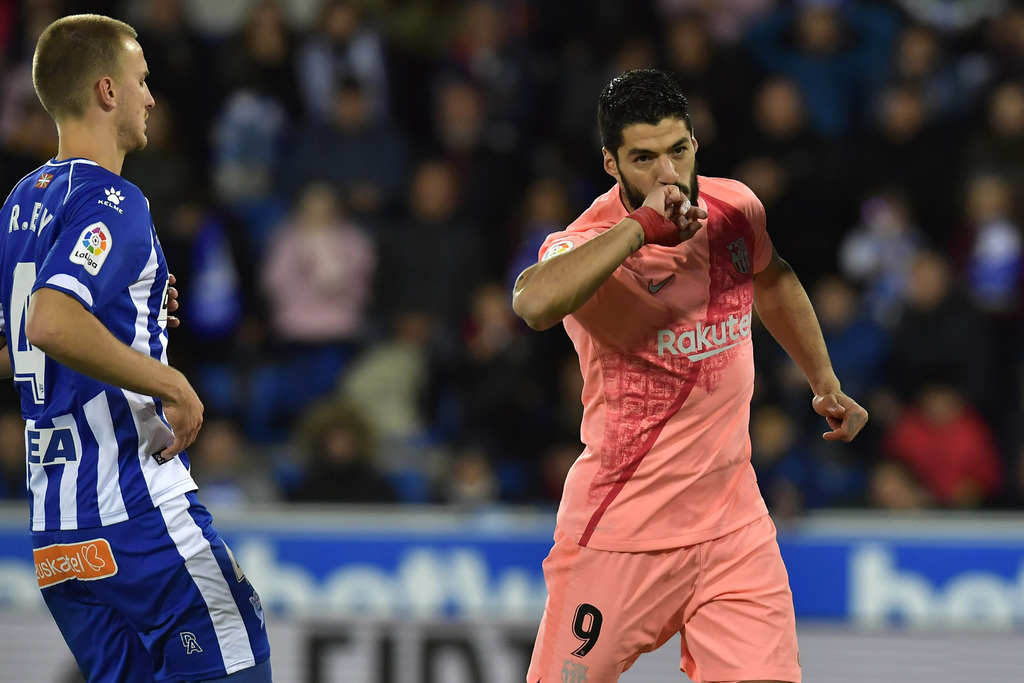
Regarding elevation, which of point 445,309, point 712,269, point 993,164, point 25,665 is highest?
point 993,164

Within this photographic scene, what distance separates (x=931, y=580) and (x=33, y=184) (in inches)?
218

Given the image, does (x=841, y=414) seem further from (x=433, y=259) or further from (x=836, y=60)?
(x=836, y=60)

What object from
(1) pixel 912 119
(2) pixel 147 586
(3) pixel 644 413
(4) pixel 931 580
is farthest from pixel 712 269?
(1) pixel 912 119

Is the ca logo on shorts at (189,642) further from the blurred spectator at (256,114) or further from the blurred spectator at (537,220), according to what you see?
the blurred spectator at (256,114)

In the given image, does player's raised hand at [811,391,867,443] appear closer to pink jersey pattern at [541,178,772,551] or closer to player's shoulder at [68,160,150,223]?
pink jersey pattern at [541,178,772,551]

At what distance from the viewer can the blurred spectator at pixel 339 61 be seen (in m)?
11.1

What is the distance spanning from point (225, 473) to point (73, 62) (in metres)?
6.08

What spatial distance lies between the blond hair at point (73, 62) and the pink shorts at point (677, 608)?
197cm

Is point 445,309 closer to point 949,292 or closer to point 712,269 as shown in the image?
point 949,292

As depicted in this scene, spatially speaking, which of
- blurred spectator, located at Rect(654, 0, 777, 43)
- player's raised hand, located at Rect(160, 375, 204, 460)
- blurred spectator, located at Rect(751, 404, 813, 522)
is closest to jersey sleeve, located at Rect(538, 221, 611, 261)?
player's raised hand, located at Rect(160, 375, 204, 460)

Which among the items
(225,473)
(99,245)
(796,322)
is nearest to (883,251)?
(225,473)

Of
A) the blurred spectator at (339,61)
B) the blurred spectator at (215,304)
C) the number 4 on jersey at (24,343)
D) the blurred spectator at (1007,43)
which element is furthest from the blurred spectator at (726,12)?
the number 4 on jersey at (24,343)

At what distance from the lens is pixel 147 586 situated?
3.57 meters

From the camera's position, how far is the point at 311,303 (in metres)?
10.3
